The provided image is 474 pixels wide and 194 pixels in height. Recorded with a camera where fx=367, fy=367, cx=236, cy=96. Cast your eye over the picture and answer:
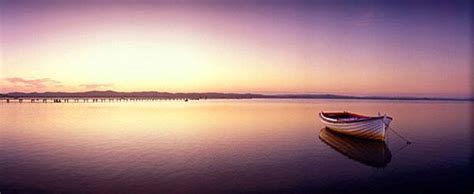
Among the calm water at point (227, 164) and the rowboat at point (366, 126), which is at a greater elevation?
the rowboat at point (366, 126)

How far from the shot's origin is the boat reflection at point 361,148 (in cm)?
2241

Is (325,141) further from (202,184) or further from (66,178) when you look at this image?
Result: (66,178)

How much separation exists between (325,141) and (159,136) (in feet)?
47.1

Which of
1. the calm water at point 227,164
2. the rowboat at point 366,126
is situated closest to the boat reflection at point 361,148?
the calm water at point 227,164

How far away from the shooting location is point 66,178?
1689cm

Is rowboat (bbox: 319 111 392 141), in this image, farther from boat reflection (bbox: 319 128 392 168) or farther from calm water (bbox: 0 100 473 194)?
calm water (bbox: 0 100 473 194)

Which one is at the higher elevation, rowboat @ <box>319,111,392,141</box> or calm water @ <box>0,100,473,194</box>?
rowboat @ <box>319,111,392,141</box>

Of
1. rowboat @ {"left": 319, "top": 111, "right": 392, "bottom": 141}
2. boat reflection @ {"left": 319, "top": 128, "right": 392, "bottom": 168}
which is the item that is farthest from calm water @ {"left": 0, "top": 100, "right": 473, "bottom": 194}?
rowboat @ {"left": 319, "top": 111, "right": 392, "bottom": 141}

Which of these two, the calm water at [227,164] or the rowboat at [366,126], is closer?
the calm water at [227,164]

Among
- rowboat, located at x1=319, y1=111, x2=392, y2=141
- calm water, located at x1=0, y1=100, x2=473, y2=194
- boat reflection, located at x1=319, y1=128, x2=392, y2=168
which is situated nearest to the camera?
calm water, located at x1=0, y1=100, x2=473, y2=194

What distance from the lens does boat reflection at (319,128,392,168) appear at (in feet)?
73.5

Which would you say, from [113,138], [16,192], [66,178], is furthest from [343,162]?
[113,138]

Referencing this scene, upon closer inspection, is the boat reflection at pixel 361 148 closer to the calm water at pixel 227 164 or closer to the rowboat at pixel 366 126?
the calm water at pixel 227 164

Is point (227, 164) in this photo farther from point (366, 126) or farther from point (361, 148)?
point (366, 126)
